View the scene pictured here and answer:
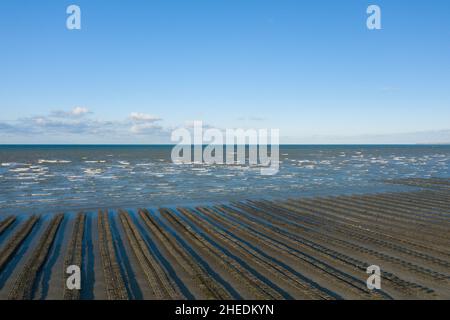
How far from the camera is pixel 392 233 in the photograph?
18000 millimetres

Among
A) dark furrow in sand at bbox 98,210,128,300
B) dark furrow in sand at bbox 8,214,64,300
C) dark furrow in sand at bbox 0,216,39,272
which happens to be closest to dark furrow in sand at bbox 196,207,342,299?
dark furrow in sand at bbox 98,210,128,300

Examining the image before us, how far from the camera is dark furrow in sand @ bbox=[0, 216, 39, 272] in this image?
45.6ft

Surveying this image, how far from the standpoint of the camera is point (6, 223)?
2008 cm

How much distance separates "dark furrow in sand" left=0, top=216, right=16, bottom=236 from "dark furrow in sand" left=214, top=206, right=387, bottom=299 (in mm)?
12629

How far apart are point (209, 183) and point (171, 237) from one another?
22.7 m

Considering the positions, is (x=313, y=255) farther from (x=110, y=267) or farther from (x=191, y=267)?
(x=110, y=267)

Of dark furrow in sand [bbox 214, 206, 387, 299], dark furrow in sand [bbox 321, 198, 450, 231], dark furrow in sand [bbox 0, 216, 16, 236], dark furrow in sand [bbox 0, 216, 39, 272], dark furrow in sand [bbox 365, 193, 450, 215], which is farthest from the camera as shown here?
dark furrow in sand [bbox 365, 193, 450, 215]

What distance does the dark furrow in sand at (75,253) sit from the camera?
34.9ft

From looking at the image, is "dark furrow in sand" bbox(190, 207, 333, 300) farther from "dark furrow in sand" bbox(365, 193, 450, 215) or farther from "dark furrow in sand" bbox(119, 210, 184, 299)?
"dark furrow in sand" bbox(365, 193, 450, 215)

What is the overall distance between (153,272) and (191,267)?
1382 mm

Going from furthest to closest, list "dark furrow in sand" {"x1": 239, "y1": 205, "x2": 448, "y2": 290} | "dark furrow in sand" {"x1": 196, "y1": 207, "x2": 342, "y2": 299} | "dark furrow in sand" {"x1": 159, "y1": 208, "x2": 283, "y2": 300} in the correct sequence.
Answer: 1. "dark furrow in sand" {"x1": 239, "y1": 205, "x2": 448, "y2": 290}
2. "dark furrow in sand" {"x1": 196, "y1": 207, "x2": 342, "y2": 299}
3. "dark furrow in sand" {"x1": 159, "y1": 208, "x2": 283, "y2": 300}

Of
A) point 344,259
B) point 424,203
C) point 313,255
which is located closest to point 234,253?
point 313,255

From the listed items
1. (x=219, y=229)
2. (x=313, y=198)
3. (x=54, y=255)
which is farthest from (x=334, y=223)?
(x=54, y=255)
